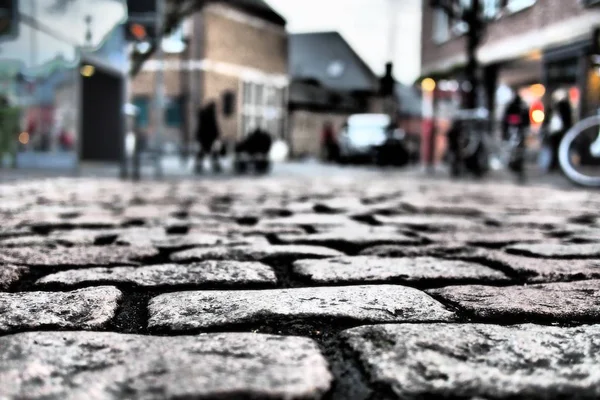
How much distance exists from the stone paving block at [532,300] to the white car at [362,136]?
21554 millimetres

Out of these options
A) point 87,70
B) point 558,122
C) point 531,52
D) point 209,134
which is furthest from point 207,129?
point 531,52

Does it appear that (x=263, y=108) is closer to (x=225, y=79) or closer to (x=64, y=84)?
(x=225, y=79)

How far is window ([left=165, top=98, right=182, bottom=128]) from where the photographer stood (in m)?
28.7

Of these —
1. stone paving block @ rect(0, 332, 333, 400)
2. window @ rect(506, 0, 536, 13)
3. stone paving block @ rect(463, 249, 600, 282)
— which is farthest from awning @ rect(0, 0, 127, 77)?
window @ rect(506, 0, 536, 13)

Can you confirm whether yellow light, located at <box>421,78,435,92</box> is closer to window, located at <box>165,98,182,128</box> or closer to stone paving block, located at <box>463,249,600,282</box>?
window, located at <box>165,98,182,128</box>

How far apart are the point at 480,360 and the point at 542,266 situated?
4.10 ft

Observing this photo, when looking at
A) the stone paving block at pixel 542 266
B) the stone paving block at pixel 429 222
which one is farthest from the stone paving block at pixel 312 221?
the stone paving block at pixel 542 266

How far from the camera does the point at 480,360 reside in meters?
1.30

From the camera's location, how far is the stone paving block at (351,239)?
3111mm

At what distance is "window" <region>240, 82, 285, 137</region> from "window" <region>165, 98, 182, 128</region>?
3.15 meters

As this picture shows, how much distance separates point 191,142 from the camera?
2795 cm

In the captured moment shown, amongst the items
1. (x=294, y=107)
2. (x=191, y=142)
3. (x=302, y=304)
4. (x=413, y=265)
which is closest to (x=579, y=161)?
(x=413, y=265)

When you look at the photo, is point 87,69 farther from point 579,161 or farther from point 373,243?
point 373,243

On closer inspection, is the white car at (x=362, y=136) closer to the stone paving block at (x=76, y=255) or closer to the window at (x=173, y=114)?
the window at (x=173, y=114)
